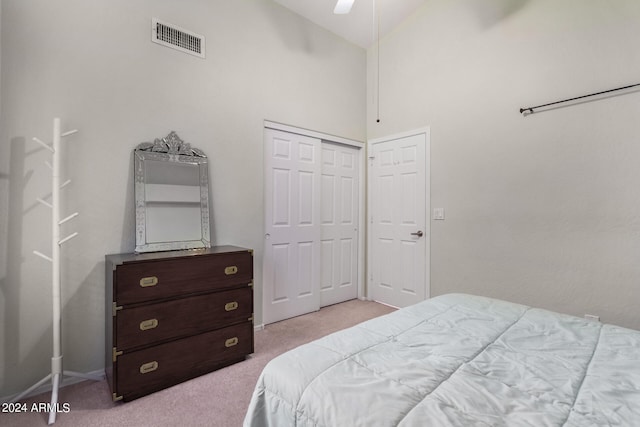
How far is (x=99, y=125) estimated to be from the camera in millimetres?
2119

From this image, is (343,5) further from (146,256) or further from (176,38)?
(146,256)

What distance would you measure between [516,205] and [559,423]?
90.4 inches

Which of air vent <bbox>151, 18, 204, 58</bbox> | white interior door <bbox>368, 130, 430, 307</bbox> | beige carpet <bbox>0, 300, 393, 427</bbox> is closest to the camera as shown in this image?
beige carpet <bbox>0, 300, 393, 427</bbox>

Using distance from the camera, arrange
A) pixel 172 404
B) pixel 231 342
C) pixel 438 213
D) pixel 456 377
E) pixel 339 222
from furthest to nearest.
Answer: pixel 339 222 → pixel 438 213 → pixel 231 342 → pixel 172 404 → pixel 456 377

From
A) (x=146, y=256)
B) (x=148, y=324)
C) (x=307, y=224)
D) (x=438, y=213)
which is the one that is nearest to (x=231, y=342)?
(x=148, y=324)

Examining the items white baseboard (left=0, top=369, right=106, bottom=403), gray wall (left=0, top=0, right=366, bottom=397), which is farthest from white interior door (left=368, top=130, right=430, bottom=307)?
white baseboard (left=0, top=369, right=106, bottom=403)

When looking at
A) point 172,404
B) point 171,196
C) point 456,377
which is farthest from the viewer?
point 171,196

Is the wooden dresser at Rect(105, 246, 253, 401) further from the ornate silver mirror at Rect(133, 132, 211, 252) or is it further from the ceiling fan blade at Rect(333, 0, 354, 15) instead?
the ceiling fan blade at Rect(333, 0, 354, 15)

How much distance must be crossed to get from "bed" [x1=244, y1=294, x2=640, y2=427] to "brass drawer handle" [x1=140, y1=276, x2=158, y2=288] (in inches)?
47.6

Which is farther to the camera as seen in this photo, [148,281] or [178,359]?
[178,359]

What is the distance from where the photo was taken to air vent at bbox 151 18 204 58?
2342 mm

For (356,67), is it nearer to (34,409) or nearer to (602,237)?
(602,237)

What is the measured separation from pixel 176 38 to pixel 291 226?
1.98 metres

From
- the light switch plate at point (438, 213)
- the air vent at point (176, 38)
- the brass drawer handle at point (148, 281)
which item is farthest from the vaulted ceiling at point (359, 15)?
the brass drawer handle at point (148, 281)
